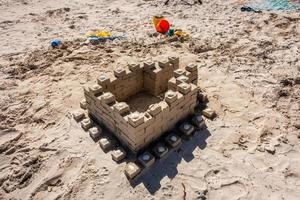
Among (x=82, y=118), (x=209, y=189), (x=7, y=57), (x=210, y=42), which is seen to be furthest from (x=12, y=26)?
(x=209, y=189)

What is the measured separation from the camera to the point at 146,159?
424 cm

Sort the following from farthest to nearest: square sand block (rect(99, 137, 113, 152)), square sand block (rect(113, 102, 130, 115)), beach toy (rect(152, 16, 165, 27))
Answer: beach toy (rect(152, 16, 165, 27))
square sand block (rect(99, 137, 113, 152))
square sand block (rect(113, 102, 130, 115))

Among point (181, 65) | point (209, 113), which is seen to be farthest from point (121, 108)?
point (181, 65)

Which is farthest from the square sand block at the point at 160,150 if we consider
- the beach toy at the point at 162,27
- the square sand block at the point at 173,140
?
the beach toy at the point at 162,27

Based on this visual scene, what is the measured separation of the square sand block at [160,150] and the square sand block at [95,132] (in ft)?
3.44

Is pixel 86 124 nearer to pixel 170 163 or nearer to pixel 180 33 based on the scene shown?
pixel 170 163

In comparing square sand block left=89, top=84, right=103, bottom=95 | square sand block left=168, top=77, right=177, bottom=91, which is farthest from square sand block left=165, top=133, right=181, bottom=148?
square sand block left=89, top=84, right=103, bottom=95

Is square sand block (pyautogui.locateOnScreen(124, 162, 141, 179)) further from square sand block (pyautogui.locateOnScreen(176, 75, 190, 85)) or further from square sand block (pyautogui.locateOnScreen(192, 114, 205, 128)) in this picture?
square sand block (pyautogui.locateOnScreen(176, 75, 190, 85))

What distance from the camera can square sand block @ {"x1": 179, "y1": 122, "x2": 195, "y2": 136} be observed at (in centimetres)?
475

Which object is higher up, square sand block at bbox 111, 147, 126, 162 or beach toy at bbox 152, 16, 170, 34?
beach toy at bbox 152, 16, 170, 34

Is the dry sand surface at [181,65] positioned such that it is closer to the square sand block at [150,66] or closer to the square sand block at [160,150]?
the square sand block at [160,150]

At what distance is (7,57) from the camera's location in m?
7.18

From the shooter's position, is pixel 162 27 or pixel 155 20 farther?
pixel 155 20

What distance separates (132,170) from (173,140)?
0.90 m
